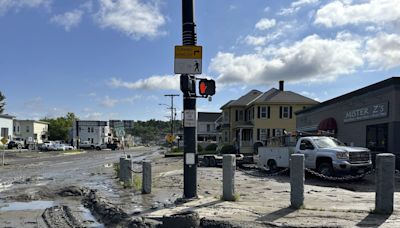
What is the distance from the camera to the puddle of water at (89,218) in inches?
388

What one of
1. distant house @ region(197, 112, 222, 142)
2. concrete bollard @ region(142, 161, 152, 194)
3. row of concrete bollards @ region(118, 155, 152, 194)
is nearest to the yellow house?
row of concrete bollards @ region(118, 155, 152, 194)

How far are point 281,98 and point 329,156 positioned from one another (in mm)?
39889

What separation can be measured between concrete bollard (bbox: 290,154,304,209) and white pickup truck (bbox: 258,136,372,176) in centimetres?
935

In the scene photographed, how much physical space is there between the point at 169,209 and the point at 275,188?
6857 millimetres

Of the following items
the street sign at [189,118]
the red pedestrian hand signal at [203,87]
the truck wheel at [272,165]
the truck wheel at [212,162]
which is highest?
the red pedestrian hand signal at [203,87]

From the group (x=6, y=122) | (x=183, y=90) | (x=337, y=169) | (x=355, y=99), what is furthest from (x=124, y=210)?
(x=6, y=122)

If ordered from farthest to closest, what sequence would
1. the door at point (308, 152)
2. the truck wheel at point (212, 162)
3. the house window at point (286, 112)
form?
the house window at point (286, 112)
the truck wheel at point (212, 162)
the door at point (308, 152)

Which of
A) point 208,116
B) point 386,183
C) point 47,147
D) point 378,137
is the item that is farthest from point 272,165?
point 208,116

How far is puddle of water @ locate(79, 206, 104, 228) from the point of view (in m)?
9.85

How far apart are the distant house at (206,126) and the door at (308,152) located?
85.5 metres

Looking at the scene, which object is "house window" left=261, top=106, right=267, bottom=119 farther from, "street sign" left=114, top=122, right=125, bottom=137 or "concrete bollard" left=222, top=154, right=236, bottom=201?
"concrete bollard" left=222, top=154, right=236, bottom=201

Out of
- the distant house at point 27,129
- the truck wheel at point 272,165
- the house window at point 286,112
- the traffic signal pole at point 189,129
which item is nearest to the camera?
the traffic signal pole at point 189,129

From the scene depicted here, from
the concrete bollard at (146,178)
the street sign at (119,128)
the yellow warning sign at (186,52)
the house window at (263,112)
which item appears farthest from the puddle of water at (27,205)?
the house window at (263,112)

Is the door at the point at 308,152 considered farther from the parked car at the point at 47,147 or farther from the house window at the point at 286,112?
the parked car at the point at 47,147
